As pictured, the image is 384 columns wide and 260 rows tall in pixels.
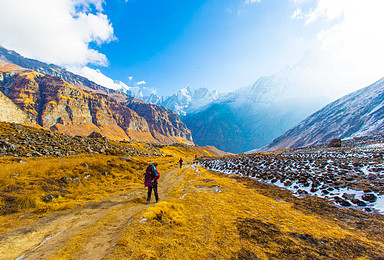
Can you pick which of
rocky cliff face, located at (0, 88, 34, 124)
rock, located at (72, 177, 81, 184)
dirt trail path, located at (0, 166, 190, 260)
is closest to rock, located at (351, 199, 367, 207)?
dirt trail path, located at (0, 166, 190, 260)

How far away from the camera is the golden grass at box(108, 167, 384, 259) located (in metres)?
4.18

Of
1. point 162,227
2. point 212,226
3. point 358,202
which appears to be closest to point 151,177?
point 162,227

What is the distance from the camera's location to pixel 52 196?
24.4 ft

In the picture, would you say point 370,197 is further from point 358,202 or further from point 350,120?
point 350,120

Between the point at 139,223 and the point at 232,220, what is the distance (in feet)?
13.1

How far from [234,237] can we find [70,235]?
17.4ft

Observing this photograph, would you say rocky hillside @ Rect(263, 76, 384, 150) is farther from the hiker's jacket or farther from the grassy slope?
the hiker's jacket

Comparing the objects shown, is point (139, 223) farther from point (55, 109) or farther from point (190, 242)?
point (55, 109)

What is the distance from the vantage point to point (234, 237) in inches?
206

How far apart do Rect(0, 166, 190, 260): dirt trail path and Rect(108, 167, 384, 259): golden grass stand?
0.65m

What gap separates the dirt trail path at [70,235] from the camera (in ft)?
12.4

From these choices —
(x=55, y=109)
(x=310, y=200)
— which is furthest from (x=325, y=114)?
(x=55, y=109)

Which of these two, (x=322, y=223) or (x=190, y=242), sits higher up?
(x=190, y=242)

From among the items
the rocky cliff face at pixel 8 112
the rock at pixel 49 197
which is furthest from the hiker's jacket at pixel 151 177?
the rocky cliff face at pixel 8 112
